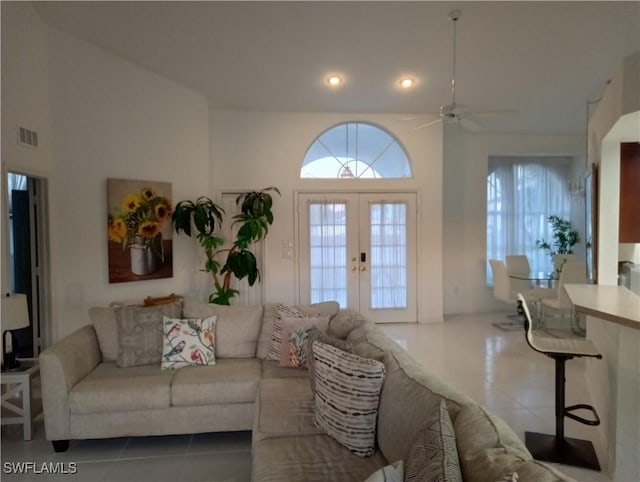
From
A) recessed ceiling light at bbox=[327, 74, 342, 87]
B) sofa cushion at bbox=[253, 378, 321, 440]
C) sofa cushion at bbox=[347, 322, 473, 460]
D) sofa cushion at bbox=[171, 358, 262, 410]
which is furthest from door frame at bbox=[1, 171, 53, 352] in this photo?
sofa cushion at bbox=[347, 322, 473, 460]

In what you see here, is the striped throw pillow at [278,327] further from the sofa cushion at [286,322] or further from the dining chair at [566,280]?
the dining chair at [566,280]

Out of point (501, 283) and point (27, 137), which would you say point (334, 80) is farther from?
point (501, 283)

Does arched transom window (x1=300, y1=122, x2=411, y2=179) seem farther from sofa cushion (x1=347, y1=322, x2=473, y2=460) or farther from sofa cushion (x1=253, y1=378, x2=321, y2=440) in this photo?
sofa cushion (x1=347, y1=322, x2=473, y2=460)

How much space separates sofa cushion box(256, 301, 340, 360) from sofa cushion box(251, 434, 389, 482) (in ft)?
3.81

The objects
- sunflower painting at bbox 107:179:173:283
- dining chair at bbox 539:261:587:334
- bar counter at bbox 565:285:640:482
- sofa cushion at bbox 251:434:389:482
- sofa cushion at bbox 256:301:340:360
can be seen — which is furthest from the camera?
dining chair at bbox 539:261:587:334

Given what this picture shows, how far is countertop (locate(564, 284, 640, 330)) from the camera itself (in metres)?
2.09

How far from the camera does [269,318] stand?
10.8 ft

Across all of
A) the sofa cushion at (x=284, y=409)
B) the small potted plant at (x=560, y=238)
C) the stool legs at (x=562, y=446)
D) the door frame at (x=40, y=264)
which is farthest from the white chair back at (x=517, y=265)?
the door frame at (x=40, y=264)

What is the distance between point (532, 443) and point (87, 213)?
4418 millimetres

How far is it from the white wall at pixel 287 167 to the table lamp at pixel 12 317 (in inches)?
127

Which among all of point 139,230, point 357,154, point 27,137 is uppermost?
A: point 357,154

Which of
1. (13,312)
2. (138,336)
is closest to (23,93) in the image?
(13,312)

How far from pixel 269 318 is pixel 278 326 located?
0.53 feet

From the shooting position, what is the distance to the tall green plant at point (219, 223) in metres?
4.93
